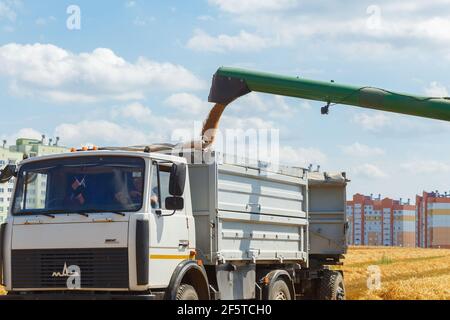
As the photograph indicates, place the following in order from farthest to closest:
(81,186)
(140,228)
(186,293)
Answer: (186,293) → (81,186) → (140,228)

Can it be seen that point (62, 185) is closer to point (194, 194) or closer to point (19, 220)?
point (19, 220)

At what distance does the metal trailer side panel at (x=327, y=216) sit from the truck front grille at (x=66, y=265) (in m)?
Answer: 7.87

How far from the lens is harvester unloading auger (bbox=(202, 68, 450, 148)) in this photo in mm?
16062

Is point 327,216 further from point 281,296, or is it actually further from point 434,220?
point 434,220

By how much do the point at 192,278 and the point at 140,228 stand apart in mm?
1654

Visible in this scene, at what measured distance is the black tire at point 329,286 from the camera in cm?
1644

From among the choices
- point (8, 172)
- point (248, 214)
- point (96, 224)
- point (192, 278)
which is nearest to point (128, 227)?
point (96, 224)

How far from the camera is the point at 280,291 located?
45.4 ft

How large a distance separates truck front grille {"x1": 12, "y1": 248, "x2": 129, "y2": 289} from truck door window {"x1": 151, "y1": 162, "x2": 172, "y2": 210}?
33.8 inches

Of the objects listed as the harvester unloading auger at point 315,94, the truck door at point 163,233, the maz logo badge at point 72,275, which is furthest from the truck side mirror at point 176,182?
the harvester unloading auger at point 315,94

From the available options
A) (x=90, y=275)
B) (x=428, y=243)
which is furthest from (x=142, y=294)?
(x=428, y=243)

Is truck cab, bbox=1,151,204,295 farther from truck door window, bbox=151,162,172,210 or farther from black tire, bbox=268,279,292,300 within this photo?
black tire, bbox=268,279,292,300

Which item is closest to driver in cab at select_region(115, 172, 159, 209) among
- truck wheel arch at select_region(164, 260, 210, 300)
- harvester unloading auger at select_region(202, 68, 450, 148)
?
truck wheel arch at select_region(164, 260, 210, 300)

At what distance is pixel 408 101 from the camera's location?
1611 cm
